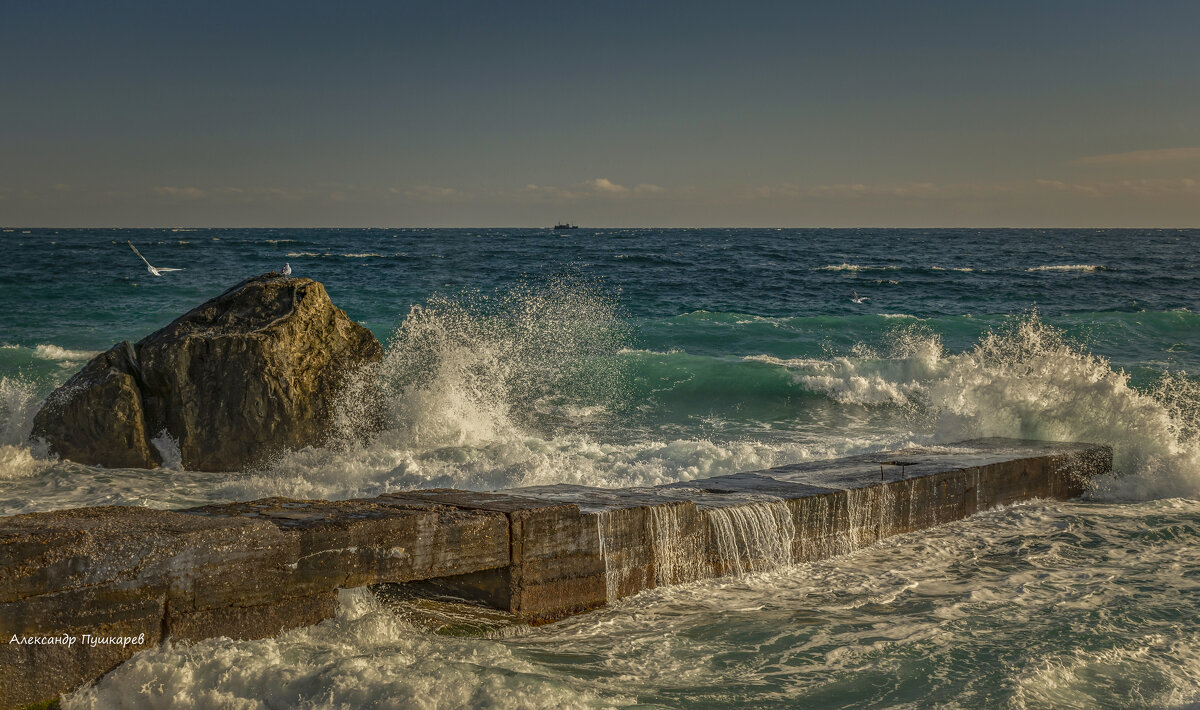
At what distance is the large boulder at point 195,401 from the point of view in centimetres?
727

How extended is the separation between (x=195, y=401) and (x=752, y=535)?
4.99 meters

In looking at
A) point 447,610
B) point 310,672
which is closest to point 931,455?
point 447,610

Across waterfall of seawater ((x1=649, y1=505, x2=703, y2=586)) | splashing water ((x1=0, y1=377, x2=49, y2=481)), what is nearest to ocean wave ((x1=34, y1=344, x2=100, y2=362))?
splashing water ((x1=0, y1=377, x2=49, y2=481))

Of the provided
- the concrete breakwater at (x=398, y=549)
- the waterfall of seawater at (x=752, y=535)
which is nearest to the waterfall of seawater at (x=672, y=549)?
the concrete breakwater at (x=398, y=549)

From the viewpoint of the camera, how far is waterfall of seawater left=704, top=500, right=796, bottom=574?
188 inches

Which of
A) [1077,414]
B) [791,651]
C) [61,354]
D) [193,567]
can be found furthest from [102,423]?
[1077,414]

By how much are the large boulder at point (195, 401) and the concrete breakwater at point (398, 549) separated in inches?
130

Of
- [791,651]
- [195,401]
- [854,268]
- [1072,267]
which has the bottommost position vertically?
[791,651]

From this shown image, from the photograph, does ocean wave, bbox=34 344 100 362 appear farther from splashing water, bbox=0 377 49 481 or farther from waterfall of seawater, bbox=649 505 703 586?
waterfall of seawater, bbox=649 505 703 586

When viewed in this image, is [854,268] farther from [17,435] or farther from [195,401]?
[17,435]

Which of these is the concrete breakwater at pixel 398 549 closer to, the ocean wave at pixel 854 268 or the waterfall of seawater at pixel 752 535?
the waterfall of seawater at pixel 752 535

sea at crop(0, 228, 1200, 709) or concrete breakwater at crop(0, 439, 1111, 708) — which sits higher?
concrete breakwater at crop(0, 439, 1111, 708)

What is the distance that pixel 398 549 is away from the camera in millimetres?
3707

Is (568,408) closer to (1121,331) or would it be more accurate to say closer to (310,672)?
(310,672)
